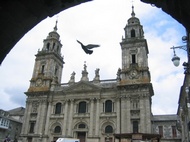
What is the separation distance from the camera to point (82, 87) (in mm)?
38969

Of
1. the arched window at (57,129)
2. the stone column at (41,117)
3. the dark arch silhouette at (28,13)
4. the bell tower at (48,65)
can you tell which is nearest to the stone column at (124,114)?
the arched window at (57,129)

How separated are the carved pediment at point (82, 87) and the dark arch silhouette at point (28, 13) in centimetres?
3448

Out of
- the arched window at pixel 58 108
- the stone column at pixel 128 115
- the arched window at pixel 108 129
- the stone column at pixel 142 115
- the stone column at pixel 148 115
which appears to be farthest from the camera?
the arched window at pixel 58 108

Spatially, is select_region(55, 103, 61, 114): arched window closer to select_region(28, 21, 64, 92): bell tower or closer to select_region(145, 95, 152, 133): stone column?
select_region(28, 21, 64, 92): bell tower

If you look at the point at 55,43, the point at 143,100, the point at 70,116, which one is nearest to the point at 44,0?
the point at 143,100

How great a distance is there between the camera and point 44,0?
3.22 metres

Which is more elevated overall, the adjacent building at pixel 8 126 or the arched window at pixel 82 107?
the arched window at pixel 82 107

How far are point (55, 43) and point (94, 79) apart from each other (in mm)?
14930

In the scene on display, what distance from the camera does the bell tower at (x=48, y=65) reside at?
42.7 m

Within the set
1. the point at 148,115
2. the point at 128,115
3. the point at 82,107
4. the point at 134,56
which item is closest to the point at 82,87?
the point at 82,107

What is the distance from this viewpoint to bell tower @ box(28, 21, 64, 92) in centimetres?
4269

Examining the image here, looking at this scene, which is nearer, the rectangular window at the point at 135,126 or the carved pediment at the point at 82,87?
the rectangular window at the point at 135,126

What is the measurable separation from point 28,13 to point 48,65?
139ft

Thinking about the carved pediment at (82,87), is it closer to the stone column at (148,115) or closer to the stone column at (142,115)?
the stone column at (142,115)
